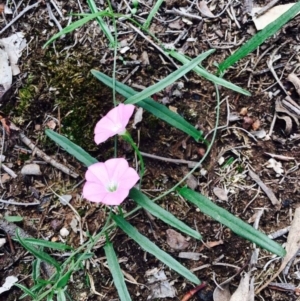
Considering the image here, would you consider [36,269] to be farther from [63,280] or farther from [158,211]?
[158,211]

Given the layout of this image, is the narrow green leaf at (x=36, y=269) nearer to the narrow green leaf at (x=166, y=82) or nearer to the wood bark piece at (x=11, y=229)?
the wood bark piece at (x=11, y=229)

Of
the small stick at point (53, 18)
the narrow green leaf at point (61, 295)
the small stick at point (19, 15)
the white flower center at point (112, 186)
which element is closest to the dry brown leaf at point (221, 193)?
the white flower center at point (112, 186)

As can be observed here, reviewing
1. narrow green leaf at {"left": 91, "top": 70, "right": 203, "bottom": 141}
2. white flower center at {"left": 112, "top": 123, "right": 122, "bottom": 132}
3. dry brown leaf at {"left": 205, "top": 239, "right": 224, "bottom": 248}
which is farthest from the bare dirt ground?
white flower center at {"left": 112, "top": 123, "right": 122, "bottom": 132}

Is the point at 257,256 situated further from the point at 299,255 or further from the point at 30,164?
the point at 30,164

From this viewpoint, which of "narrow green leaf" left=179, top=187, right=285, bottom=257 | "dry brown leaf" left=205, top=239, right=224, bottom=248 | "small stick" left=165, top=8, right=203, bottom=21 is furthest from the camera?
"small stick" left=165, top=8, right=203, bottom=21

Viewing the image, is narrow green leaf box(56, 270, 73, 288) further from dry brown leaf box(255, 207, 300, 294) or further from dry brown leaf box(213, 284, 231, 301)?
dry brown leaf box(255, 207, 300, 294)

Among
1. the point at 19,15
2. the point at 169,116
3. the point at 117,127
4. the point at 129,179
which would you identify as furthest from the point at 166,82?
the point at 19,15
